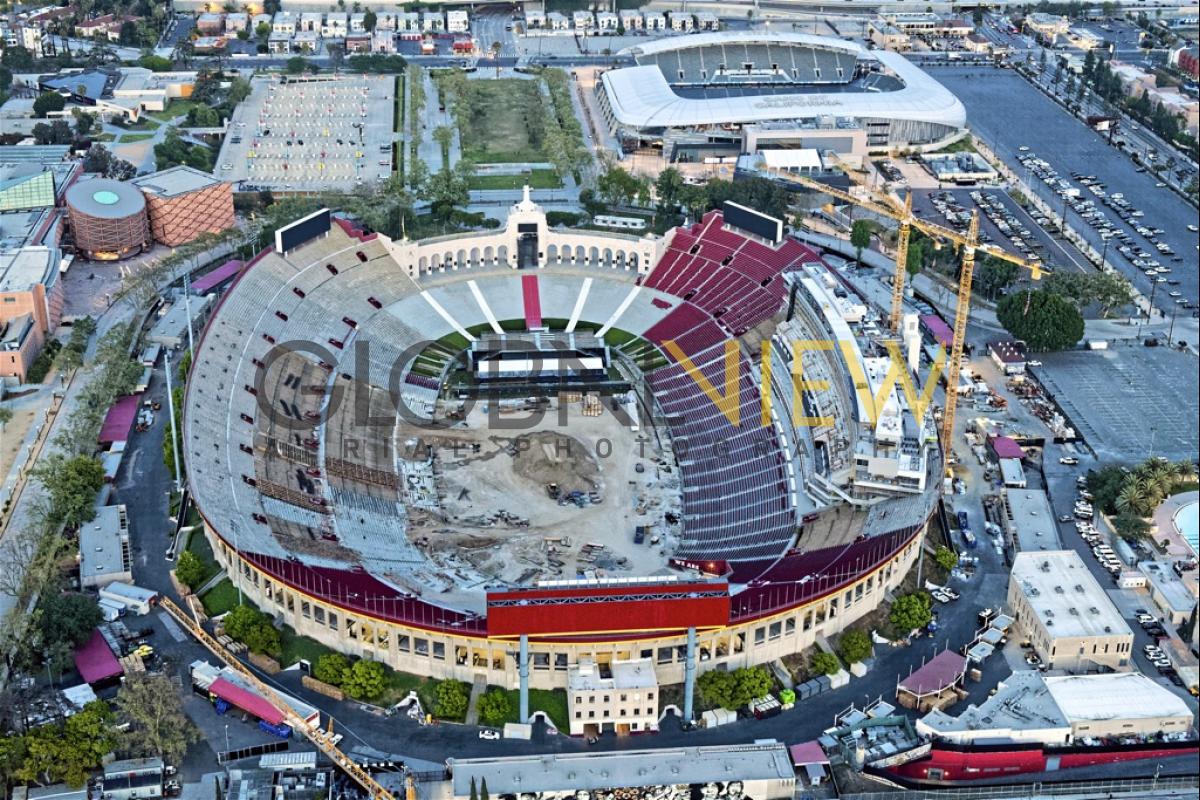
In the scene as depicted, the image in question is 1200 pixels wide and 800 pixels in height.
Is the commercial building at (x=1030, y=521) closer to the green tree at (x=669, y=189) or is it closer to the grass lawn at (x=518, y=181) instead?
the green tree at (x=669, y=189)

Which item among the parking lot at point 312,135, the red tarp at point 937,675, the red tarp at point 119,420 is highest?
the parking lot at point 312,135

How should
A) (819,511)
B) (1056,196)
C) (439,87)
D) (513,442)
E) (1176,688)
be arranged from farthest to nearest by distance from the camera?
1. (439,87)
2. (1056,196)
3. (513,442)
4. (819,511)
5. (1176,688)

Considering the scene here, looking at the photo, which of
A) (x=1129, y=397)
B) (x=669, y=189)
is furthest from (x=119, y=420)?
(x=1129, y=397)

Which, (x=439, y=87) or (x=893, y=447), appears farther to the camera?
(x=439, y=87)

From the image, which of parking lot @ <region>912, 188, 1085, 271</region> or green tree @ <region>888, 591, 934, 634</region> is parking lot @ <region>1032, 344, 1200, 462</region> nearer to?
parking lot @ <region>912, 188, 1085, 271</region>

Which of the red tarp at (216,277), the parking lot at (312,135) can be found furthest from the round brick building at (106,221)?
the parking lot at (312,135)

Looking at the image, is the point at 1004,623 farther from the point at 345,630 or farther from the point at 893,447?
the point at 345,630

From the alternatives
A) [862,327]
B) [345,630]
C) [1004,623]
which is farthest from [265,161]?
[1004,623]
